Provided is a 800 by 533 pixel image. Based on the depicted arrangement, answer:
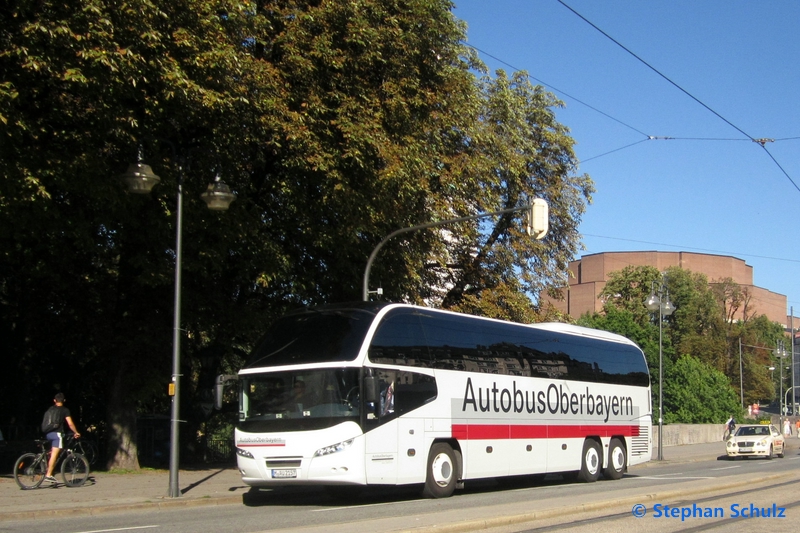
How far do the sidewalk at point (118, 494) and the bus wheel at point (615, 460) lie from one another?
32.0 ft

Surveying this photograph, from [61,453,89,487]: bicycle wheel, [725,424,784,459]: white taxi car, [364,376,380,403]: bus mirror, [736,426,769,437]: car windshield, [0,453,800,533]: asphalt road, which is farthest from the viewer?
[736,426,769,437]: car windshield

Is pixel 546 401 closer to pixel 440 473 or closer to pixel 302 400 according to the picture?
pixel 440 473

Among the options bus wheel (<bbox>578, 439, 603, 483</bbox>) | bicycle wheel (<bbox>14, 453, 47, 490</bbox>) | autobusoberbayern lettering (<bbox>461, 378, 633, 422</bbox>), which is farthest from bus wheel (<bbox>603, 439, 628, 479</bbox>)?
bicycle wheel (<bbox>14, 453, 47, 490</bbox>)

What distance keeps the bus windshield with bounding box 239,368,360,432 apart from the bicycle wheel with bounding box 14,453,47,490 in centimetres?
477

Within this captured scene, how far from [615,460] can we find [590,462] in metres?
1.46

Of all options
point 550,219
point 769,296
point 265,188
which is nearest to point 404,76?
point 265,188

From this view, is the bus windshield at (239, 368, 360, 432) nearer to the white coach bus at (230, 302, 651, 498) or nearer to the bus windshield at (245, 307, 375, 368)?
the white coach bus at (230, 302, 651, 498)

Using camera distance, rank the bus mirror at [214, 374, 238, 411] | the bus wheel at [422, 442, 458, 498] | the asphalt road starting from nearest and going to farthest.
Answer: the asphalt road, the bus mirror at [214, 374, 238, 411], the bus wheel at [422, 442, 458, 498]

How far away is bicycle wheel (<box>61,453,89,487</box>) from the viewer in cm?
1848

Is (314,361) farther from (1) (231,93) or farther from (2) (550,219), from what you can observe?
(2) (550,219)

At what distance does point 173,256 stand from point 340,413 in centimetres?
742

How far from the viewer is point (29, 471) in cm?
1798

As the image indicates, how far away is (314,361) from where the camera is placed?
16.2 metres

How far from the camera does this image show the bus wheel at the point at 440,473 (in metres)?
17.6
